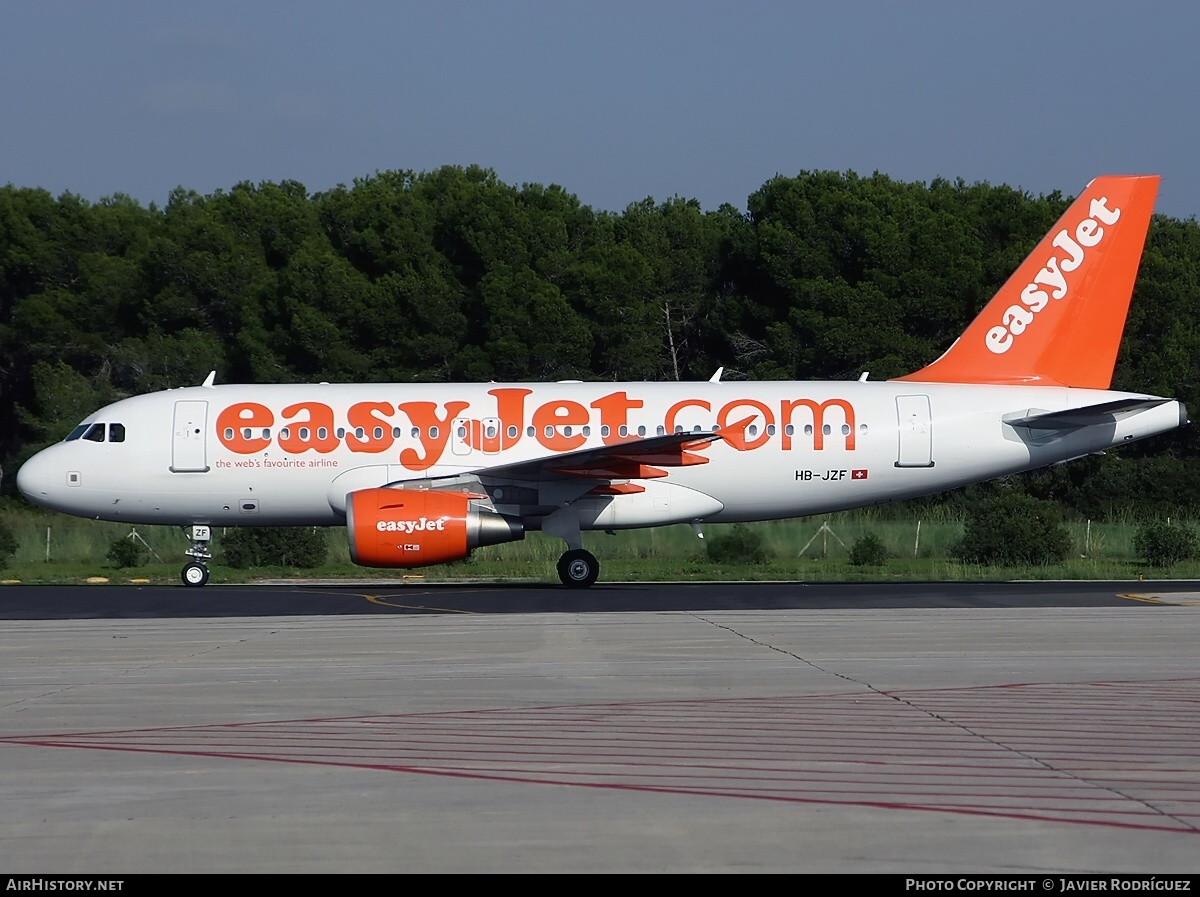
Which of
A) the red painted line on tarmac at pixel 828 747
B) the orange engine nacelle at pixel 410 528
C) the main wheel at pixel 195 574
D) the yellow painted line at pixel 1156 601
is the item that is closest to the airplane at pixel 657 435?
the main wheel at pixel 195 574

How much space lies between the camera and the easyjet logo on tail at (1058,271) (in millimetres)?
24453

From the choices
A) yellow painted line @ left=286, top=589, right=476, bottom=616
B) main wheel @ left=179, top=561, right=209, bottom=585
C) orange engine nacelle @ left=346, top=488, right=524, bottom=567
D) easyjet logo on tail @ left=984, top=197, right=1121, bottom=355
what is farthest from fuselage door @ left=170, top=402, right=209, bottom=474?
easyjet logo on tail @ left=984, top=197, right=1121, bottom=355

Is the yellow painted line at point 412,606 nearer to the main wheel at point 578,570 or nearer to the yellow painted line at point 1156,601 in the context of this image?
the main wheel at point 578,570

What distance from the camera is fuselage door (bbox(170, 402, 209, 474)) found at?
23781 millimetres

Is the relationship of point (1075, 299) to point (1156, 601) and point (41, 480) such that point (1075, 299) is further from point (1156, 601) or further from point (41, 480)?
point (41, 480)

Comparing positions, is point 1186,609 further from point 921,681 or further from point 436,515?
point 436,515

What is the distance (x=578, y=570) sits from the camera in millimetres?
22922

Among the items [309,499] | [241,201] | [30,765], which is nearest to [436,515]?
[309,499]

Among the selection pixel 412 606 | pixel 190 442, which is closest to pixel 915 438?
pixel 412 606

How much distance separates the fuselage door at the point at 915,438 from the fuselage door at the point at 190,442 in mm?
11043

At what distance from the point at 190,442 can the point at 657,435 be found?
7.48 meters

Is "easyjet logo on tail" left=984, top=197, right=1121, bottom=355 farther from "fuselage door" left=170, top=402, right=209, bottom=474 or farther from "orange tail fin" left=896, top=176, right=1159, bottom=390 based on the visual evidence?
"fuselage door" left=170, top=402, right=209, bottom=474

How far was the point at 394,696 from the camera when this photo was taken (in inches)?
425

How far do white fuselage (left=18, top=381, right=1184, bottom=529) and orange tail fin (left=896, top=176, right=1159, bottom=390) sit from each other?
0.56 metres
